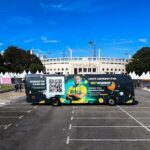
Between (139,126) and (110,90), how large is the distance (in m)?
15.0

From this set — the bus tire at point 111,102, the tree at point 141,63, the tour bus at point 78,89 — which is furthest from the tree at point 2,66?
the bus tire at point 111,102

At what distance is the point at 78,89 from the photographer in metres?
35.9

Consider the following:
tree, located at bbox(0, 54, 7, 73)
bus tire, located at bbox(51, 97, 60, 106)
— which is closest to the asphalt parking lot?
bus tire, located at bbox(51, 97, 60, 106)

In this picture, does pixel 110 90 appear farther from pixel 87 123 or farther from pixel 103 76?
pixel 87 123

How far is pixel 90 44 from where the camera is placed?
174125 millimetres

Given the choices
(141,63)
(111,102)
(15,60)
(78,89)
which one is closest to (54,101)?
(78,89)

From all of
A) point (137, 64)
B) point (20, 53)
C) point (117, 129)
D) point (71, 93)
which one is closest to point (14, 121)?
point (117, 129)

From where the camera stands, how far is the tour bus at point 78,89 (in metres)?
35.7

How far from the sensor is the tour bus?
35.7 m

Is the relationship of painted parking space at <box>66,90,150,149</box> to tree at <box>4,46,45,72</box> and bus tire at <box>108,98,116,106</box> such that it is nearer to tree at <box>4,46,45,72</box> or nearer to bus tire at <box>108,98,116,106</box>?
bus tire at <box>108,98,116,106</box>

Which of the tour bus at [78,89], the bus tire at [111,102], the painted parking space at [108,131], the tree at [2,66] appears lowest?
the painted parking space at [108,131]

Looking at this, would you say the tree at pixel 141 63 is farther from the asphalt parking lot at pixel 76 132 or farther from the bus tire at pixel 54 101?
the asphalt parking lot at pixel 76 132

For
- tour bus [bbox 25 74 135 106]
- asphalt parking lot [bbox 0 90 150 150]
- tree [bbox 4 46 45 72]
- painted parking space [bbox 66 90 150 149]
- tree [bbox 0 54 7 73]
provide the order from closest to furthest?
asphalt parking lot [bbox 0 90 150 150] → painted parking space [bbox 66 90 150 149] → tour bus [bbox 25 74 135 106] → tree [bbox 0 54 7 73] → tree [bbox 4 46 45 72]

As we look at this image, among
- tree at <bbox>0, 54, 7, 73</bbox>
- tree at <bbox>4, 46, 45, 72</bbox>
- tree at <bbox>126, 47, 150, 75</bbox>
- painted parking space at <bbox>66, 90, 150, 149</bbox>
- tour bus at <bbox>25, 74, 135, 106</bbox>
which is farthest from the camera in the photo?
tree at <bbox>4, 46, 45, 72</bbox>
